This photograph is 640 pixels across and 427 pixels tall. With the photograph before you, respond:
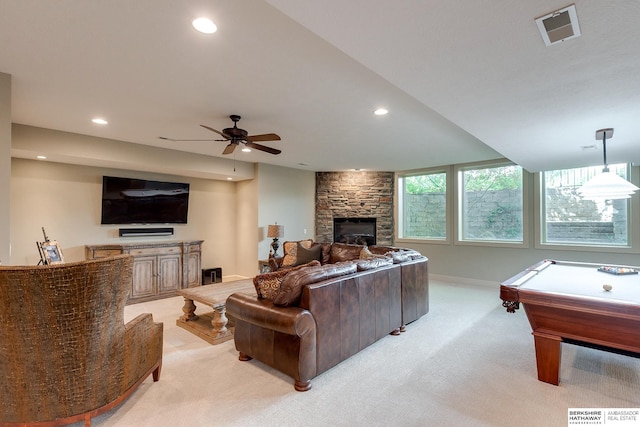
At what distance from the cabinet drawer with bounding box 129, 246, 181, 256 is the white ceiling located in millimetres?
2052

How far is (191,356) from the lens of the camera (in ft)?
9.87

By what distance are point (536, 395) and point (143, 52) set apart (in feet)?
13.0

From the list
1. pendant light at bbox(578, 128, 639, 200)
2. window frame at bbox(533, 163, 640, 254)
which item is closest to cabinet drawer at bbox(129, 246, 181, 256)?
pendant light at bbox(578, 128, 639, 200)

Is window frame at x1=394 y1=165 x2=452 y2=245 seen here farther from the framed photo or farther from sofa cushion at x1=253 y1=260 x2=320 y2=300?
the framed photo

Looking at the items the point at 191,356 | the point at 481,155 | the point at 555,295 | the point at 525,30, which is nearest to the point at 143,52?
the point at 525,30

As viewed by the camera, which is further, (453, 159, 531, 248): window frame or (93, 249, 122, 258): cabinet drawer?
(453, 159, 531, 248): window frame

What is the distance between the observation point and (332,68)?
7.79 ft

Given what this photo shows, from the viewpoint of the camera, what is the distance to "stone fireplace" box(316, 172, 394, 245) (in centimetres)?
732

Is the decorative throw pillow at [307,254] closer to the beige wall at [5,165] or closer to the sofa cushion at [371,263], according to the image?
the sofa cushion at [371,263]

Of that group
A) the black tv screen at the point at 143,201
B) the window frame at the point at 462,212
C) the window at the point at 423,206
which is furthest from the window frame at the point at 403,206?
the black tv screen at the point at 143,201

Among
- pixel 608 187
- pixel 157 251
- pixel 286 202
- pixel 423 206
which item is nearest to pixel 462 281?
pixel 423 206

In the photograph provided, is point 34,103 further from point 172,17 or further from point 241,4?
point 241,4

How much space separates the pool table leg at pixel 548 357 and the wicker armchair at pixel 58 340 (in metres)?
3.25

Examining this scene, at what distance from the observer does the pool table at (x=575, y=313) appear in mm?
2051
